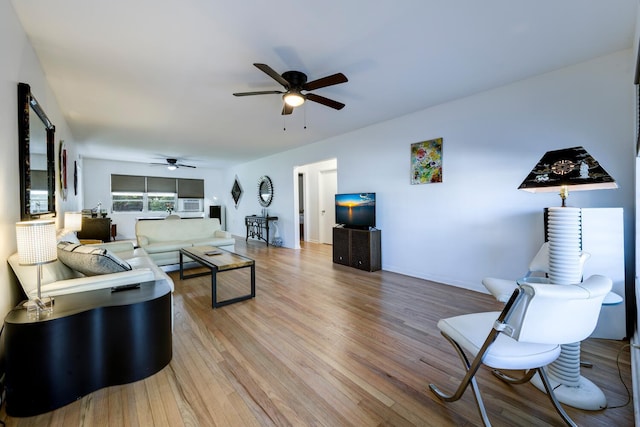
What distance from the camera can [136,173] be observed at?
8.51m

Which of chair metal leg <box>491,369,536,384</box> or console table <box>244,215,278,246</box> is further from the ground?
console table <box>244,215,278,246</box>

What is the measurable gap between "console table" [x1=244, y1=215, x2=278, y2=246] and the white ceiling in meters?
3.66

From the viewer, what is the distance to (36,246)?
150 cm

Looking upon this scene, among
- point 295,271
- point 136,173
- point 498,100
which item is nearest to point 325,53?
point 498,100

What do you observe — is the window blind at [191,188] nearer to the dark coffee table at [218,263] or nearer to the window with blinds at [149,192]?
the window with blinds at [149,192]

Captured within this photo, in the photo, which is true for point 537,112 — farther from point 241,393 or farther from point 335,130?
point 241,393

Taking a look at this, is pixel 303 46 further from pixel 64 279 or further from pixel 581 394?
pixel 581 394

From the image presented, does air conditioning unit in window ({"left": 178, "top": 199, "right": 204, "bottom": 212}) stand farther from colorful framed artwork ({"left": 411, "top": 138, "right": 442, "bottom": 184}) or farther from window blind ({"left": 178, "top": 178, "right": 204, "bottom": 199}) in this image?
colorful framed artwork ({"left": 411, "top": 138, "right": 442, "bottom": 184})

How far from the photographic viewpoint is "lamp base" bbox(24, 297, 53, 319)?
151 cm

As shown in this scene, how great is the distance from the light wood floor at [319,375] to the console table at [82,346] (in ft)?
0.26

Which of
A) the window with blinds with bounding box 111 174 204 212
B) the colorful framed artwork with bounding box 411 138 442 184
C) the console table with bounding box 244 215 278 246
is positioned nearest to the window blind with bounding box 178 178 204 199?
the window with blinds with bounding box 111 174 204 212

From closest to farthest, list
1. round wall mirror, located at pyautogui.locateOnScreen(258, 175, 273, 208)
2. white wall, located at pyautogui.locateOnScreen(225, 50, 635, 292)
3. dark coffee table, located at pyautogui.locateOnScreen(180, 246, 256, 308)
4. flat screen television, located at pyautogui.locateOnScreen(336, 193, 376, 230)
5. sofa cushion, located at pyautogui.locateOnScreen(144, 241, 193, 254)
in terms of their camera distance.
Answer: white wall, located at pyautogui.locateOnScreen(225, 50, 635, 292), dark coffee table, located at pyautogui.locateOnScreen(180, 246, 256, 308), sofa cushion, located at pyautogui.locateOnScreen(144, 241, 193, 254), flat screen television, located at pyautogui.locateOnScreen(336, 193, 376, 230), round wall mirror, located at pyautogui.locateOnScreen(258, 175, 273, 208)

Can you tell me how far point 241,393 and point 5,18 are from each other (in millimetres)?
2836

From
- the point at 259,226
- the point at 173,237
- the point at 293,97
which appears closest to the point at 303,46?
the point at 293,97
